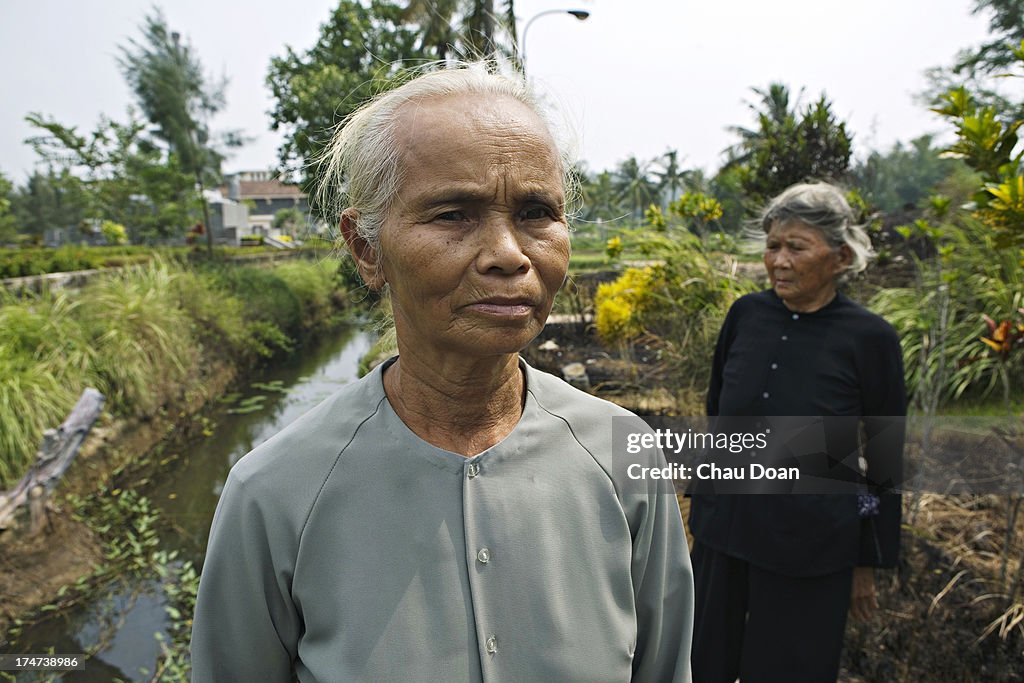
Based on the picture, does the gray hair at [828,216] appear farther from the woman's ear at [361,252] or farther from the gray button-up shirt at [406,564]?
the woman's ear at [361,252]

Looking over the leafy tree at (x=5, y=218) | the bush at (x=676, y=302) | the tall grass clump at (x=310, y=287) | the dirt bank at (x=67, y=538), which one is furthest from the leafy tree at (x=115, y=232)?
the bush at (x=676, y=302)

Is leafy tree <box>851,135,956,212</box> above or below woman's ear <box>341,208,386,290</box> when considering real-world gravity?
above

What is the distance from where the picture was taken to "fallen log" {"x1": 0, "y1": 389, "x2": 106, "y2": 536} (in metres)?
4.12

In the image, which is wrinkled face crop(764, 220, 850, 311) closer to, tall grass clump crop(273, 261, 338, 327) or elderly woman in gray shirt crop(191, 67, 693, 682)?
elderly woman in gray shirt crop(191, 67, 693, 682)

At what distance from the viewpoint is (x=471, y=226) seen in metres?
0.91

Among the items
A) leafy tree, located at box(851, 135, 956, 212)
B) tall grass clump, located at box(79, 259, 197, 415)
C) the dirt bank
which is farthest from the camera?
leafy tree, located at box(851, 135, 956, 212)

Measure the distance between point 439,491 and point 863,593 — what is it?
69.4 inches

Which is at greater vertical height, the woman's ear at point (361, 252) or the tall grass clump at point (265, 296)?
the woman's ear at point (361, 252)

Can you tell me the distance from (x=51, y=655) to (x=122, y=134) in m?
12.5

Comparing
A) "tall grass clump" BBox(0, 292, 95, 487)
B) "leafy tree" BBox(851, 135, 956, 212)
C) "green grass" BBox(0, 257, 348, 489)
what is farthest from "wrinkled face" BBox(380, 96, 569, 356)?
"leafy tree" BBox(851, 135, 956, 212)

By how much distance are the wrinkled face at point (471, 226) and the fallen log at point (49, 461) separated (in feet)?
13.5

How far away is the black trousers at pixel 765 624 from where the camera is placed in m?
1.99

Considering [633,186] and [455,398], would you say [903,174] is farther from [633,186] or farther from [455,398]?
[455,398]

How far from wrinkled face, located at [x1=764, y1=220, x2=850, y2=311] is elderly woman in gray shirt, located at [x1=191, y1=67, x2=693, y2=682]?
4.55 ft
